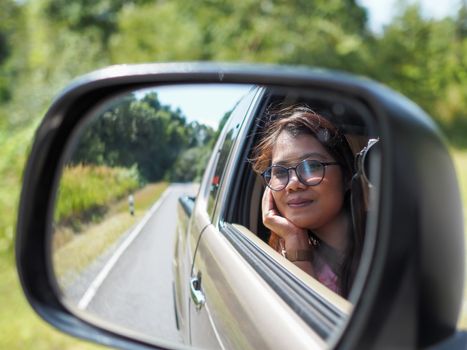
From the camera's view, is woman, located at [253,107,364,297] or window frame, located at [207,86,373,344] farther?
woman, located at [253,107,364,297]

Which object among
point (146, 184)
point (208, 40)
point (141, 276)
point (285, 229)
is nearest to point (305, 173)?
point (285, 229)

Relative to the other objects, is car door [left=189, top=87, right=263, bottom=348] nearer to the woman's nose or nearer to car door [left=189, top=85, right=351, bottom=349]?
car door [left=189, top=85, right=351, bottom=349]

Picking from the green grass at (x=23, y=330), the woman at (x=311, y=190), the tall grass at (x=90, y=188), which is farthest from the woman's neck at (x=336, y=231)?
the green grass at (x=23, y=330)

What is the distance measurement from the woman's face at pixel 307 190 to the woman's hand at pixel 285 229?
21 millimetres

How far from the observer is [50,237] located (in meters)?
2.27

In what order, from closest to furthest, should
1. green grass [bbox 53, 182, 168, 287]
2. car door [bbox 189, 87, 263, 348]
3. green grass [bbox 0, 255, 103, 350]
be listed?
1. car door [bbox 189, 87, 263, 348]
2. green grass [bbox 53, 182, 168, 287]
3. green grass [bbox 0, 255, 103, 350]

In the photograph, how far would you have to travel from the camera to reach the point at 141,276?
2.20 metres

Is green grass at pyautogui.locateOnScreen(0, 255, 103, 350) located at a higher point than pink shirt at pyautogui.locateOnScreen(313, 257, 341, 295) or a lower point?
lower

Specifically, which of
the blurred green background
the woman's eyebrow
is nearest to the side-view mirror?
the woman's eyebrow

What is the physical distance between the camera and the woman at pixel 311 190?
1.85 metres

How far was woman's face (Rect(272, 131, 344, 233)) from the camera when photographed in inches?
73.0

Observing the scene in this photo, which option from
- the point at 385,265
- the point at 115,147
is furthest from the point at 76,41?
the point at 385,265

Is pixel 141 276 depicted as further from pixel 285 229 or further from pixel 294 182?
pixel 294 182

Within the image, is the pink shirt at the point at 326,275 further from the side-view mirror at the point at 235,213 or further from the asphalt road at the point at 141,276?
the asphalt road at the point at 141,276
